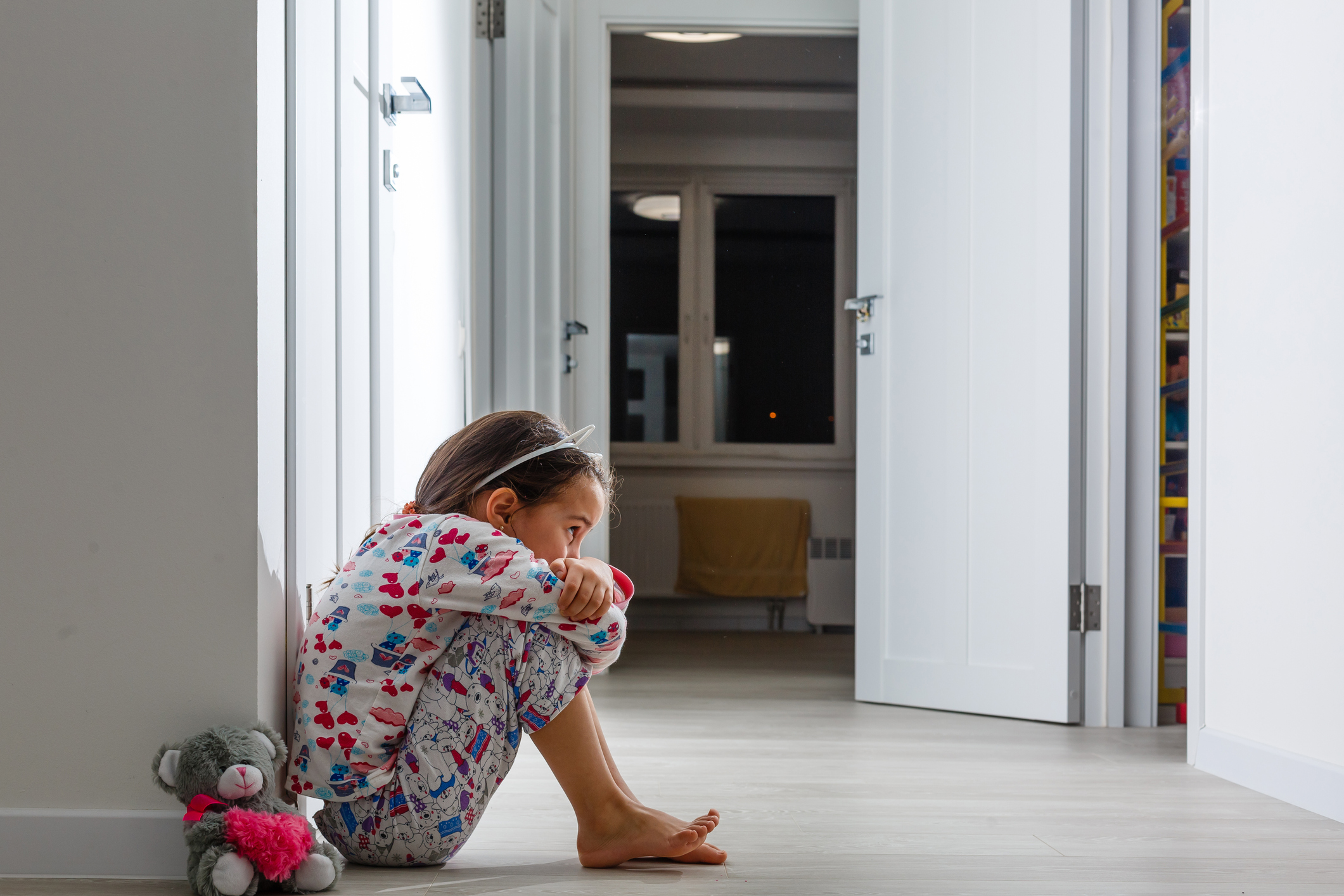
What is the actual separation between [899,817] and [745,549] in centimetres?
282

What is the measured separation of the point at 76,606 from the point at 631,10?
2401 mm

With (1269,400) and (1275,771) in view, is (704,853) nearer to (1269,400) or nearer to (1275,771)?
(1275,771)

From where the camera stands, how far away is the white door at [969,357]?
222 cm

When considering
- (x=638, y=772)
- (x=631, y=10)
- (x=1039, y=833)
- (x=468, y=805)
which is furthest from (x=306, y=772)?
(x=631, y=10)

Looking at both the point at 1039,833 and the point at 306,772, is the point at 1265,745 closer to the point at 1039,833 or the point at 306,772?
the point at 1039,833

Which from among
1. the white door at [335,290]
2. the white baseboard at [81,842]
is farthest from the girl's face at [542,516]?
the white baseboard at [81,842]

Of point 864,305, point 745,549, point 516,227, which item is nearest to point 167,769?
point 516,227

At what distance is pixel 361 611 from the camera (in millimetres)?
1104

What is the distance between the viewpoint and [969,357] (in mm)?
2357

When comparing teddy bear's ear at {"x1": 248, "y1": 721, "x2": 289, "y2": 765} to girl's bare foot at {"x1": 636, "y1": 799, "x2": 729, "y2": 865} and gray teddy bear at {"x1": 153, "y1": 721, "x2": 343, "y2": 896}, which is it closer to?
gray teddy bear at {"x1": 153, "y1": 721, "x2": 343, "y2": 896}

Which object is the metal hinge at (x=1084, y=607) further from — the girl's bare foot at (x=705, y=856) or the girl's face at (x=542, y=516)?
the girl's face at (x=542, y=516)

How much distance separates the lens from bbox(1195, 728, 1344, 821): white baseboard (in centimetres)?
145

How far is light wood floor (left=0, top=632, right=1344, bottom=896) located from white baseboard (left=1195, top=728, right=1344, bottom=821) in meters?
0.02

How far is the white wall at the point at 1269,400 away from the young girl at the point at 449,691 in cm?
95
